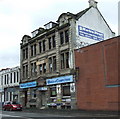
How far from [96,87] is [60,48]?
31.6 ft

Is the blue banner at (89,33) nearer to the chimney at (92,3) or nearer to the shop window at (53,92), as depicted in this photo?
the chimney at (92,3)

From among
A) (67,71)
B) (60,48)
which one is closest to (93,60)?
(67,71)

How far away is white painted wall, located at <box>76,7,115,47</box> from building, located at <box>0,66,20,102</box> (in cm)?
1869

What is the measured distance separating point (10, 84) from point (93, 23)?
23.8 meters

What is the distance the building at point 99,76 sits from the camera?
26797mm

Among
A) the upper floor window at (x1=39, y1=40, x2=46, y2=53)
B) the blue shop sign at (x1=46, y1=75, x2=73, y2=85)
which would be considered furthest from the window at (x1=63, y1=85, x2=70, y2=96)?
the upper floor window at (x1=39, y1=40, x2=46, y2=53)

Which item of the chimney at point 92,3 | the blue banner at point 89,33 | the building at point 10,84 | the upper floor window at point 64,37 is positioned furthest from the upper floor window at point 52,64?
the building at point 10,84

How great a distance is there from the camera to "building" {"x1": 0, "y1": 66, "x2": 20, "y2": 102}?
4847 cm

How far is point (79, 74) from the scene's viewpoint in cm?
3170

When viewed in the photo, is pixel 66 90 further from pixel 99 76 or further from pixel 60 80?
pixel 99 76

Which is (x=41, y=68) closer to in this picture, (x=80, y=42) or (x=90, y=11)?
(x=80, y=42)

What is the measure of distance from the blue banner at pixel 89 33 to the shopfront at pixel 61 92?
6.98 metres

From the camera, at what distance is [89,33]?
Result: 118ft

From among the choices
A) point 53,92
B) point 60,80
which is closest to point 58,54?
point 60,80
